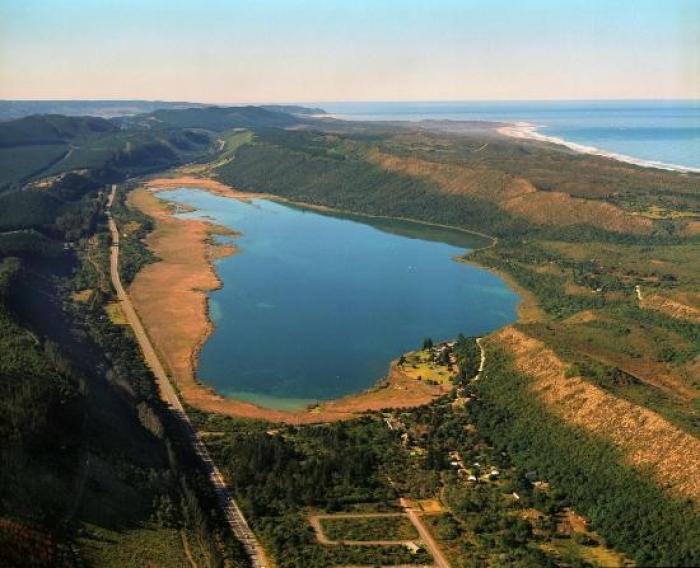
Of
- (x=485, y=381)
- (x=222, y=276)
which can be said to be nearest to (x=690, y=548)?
(x=485, y=381)

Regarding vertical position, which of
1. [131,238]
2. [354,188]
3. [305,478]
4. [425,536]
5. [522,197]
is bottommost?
[425,536]

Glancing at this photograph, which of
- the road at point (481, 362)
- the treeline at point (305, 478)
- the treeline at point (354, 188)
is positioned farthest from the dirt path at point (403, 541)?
the treeline at point (354, 188)

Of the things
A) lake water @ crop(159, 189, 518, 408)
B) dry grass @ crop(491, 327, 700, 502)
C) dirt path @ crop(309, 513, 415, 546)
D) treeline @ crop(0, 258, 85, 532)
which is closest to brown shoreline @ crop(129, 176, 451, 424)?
lake water @ crop(159, 189, 518, 408)

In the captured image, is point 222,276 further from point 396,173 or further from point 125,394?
point 396,173

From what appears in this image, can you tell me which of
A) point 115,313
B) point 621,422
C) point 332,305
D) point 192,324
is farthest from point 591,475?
point 115,313

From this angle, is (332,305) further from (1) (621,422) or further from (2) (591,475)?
(2) (591,475)

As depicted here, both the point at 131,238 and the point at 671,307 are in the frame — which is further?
the point at 131,238

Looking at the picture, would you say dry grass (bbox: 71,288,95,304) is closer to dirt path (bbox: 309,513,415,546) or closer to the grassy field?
dirt path (bbox: 309,513,415,546)
